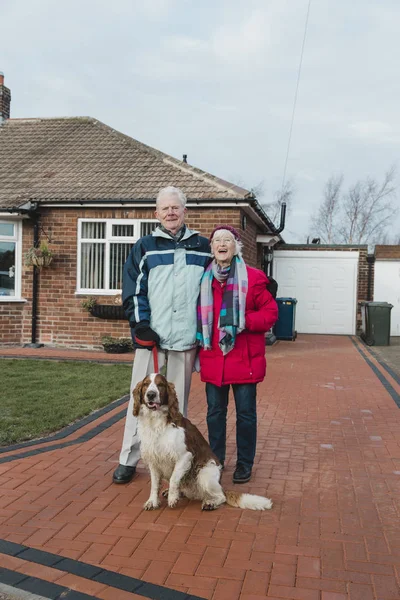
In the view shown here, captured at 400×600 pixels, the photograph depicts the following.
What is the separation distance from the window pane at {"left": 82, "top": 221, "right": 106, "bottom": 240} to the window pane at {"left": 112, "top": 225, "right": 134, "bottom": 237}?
0.23 m

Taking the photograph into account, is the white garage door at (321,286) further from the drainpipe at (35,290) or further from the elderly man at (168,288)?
the elderly man at (168,288)

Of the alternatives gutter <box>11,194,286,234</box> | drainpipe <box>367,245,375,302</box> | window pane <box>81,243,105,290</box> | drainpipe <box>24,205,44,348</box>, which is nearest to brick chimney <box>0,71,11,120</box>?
drainpipe <box>24,205,44,348</box>

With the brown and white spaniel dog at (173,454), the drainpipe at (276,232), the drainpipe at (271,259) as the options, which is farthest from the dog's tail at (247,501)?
the drainpipe at (276,232)

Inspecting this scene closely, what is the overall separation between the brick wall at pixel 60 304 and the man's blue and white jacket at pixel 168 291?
8.09m

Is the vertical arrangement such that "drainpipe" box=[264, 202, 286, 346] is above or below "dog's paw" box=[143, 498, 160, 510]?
above

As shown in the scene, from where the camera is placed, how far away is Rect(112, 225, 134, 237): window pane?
480 inches

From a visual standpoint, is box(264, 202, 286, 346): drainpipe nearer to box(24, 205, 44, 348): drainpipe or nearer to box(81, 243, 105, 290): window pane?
box(81, 243, 105, 290): window pane

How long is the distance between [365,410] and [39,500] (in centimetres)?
451

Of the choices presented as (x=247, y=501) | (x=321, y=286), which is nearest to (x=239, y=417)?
(x=247, y=501)

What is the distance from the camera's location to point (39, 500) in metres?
4.02

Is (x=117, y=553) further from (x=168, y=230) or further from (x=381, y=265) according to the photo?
(x=381, y=265)

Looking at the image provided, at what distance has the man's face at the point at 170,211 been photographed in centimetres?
410

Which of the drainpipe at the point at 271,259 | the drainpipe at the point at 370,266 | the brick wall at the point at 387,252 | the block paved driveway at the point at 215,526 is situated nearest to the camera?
the block paved driveway at the point at 215,526

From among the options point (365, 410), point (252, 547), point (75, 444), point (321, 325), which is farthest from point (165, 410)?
point (321, 325)
